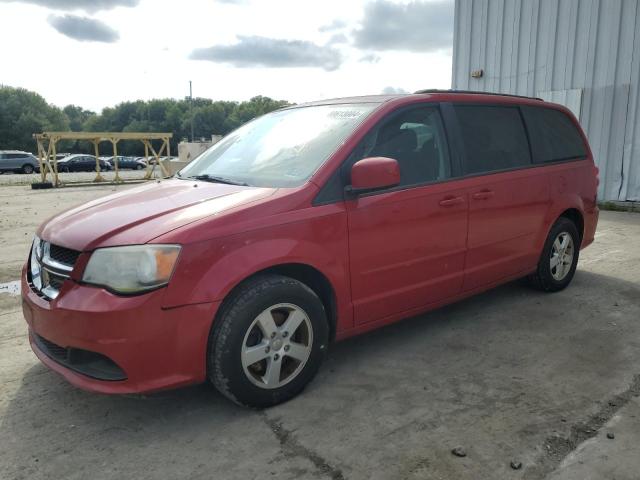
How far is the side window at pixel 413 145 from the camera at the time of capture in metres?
3.30

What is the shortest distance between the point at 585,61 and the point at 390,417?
9.89 meters

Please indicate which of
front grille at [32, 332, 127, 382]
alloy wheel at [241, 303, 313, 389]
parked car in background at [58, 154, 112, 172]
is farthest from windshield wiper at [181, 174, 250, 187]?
Answer: parked car in background at [58, 154, 112, 172]

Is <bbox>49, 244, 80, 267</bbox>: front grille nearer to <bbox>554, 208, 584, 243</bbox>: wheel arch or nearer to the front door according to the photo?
the front door

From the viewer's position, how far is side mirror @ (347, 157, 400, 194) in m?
2.99

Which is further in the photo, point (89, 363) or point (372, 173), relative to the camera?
point (372, 173)

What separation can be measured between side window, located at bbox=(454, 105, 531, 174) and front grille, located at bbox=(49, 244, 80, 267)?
101 inches

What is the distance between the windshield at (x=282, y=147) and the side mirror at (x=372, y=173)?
234 mm

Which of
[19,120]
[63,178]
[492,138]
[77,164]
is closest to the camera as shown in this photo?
[492,138]

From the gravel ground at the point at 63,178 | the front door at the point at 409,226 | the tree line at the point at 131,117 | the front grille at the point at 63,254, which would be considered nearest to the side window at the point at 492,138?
the front door at the point at 409,226

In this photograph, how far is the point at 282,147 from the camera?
A: 3484 mm

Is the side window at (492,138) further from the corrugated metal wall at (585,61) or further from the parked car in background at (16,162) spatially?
the parked car in background at (16,162)

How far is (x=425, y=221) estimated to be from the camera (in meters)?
3.47

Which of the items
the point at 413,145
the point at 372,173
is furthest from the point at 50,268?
the point at 413,145

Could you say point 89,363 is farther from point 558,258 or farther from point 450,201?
point 558,258
